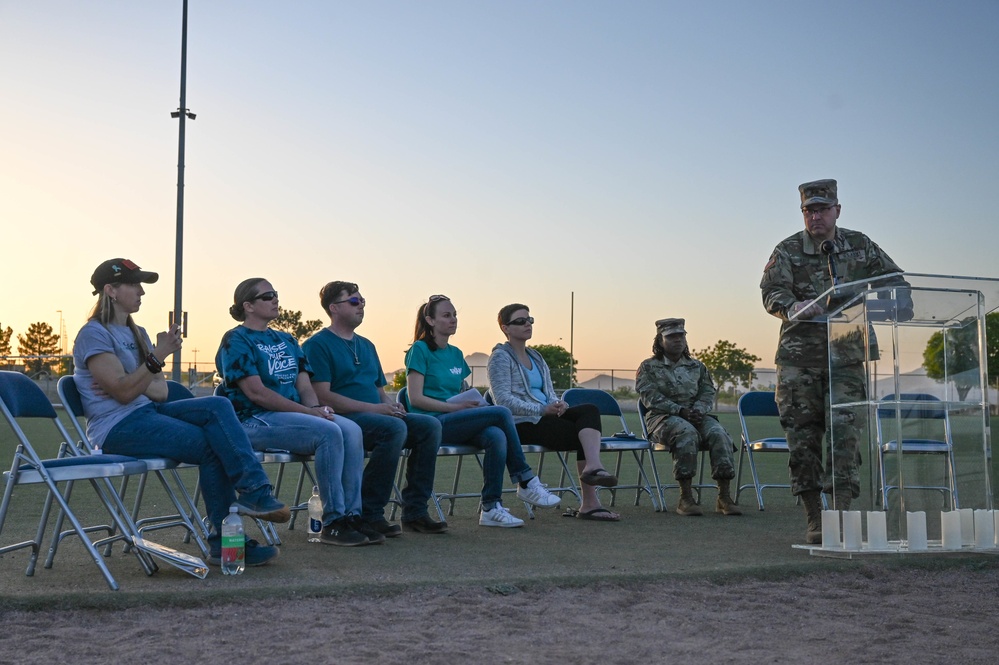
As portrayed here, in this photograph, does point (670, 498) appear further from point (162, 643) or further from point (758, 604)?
point (162, 643)

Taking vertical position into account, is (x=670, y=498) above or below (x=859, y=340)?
below

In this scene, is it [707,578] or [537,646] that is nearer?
[537,646]

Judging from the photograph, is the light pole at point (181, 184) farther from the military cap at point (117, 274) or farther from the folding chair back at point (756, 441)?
the military cap at point (117, 274)

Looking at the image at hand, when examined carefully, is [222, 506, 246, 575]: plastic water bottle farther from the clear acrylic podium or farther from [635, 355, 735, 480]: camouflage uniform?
[635, 355, 735, 480]: camouflage uniform

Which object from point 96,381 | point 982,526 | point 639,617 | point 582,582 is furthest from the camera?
point 982,526

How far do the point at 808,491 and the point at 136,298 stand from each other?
3.77 m

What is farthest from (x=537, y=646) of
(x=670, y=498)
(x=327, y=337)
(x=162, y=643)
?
(x=670, y=498)

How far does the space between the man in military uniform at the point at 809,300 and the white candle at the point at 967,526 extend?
589 mm

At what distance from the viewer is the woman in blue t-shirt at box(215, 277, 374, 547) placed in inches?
218

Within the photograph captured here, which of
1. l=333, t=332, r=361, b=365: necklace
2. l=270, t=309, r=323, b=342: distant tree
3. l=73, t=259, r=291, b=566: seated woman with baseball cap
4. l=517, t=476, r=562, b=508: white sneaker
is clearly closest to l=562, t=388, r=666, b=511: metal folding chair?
l=517, t=476, r=562, b=508: white sneaker

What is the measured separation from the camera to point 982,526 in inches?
205

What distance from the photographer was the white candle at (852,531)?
5125 millimetres

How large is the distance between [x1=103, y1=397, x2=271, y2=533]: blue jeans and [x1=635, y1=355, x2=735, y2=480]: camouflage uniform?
143 inches

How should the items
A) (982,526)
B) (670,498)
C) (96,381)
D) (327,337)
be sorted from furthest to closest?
(670,498), (327,337), (982,526), (96,381)
